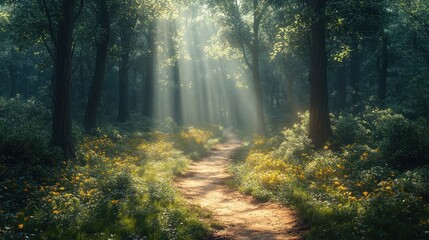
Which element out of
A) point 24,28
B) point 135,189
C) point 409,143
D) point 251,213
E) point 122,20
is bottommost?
point 251,213

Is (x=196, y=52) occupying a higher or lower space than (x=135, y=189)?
higher

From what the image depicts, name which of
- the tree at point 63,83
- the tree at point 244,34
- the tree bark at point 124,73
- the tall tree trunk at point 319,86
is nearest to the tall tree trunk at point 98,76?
the tree bark at point 124,73

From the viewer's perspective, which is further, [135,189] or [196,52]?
[196,52]

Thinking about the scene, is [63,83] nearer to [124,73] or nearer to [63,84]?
[63,84]

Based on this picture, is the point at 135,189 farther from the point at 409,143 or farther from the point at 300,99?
the point at 300,99

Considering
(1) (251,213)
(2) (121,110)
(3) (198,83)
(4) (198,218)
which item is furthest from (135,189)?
(3) (198,83)

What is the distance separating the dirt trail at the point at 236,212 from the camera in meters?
8.10

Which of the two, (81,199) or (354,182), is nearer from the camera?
(81,199)

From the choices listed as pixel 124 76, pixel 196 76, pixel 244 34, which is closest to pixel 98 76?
pixel 244 34

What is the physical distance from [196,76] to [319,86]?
52986 mm

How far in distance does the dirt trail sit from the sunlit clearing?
67.3 ft

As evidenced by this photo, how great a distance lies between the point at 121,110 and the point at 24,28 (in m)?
18.5

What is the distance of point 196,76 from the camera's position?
67.6 meters

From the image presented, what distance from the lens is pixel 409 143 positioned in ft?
37.5
